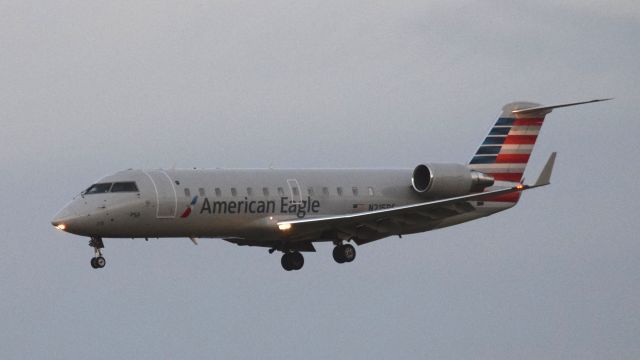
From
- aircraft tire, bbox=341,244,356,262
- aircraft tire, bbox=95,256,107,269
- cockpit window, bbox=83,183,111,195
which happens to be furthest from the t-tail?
aircraft tire, bbox=95,256,107,269

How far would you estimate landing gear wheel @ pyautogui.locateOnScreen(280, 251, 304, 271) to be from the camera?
63188 millimetres

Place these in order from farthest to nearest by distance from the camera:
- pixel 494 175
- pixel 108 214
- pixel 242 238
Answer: pixel 494 175 < pixel 242 238 < pixel 108 214

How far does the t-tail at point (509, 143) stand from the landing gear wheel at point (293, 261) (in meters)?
8.33

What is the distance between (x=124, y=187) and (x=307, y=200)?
7.80 metres

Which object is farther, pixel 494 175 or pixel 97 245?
pixel 494 175

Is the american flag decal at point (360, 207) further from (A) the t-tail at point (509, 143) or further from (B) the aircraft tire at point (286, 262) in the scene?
(A) the t-tail at point (509, 143)

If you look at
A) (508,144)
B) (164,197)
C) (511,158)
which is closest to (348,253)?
(164,197)

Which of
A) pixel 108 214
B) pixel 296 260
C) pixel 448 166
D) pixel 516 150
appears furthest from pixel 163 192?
pixel 516 150

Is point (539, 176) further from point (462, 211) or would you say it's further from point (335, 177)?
point (335, 177)

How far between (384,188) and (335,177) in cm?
220

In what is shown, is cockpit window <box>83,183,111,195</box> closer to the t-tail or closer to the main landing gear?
the main landing gear

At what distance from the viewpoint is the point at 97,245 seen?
185ft

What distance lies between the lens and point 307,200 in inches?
2403

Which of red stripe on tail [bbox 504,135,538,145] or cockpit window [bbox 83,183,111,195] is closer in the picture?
cockpit window [bbox 83,183,111,195]
